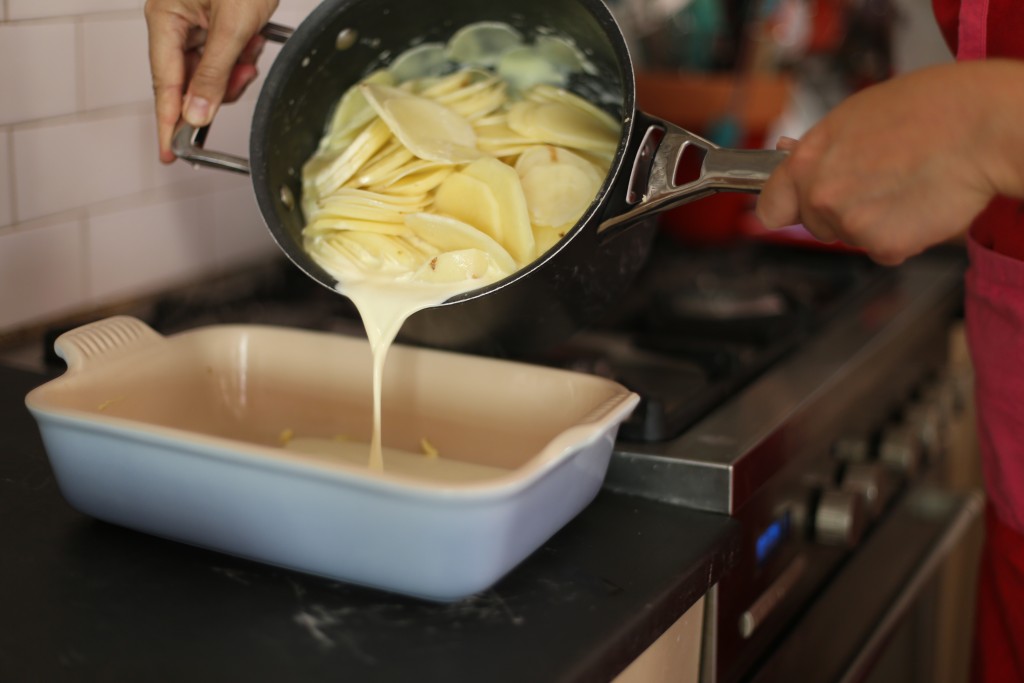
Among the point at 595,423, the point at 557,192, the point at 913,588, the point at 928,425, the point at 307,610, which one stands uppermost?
the point at 557,192

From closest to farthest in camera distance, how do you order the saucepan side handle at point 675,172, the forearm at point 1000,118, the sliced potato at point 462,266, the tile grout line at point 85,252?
the forearm at point 1000,118 → the saucepan side handle at point 675,172 → the sliced potato at point 462,266 → the tile grout line at point 85,252

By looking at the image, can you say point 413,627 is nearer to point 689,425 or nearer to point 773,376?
point 689,425

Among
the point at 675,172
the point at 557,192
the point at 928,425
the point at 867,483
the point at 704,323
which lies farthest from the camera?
the point at 928,425

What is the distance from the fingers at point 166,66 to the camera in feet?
3.03

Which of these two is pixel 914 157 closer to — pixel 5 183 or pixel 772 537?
pixel 772 537

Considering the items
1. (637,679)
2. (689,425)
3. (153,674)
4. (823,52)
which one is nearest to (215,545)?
(153,674)

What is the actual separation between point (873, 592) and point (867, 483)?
0.19 metres

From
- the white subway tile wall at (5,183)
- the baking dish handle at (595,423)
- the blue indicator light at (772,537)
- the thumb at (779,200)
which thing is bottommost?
the blue indicator light at (772,537)

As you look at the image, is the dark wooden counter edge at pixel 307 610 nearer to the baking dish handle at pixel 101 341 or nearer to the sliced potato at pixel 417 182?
the baking dish handle at pixel 101 341

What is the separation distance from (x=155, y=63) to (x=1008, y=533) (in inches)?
31.9

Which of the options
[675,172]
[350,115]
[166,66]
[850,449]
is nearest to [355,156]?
[350,115]

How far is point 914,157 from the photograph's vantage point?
2.13ft

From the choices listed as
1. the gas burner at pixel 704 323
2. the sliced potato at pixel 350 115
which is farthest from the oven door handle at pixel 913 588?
the sliced potato at pixel 350 115

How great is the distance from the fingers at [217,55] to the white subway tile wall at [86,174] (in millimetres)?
258
